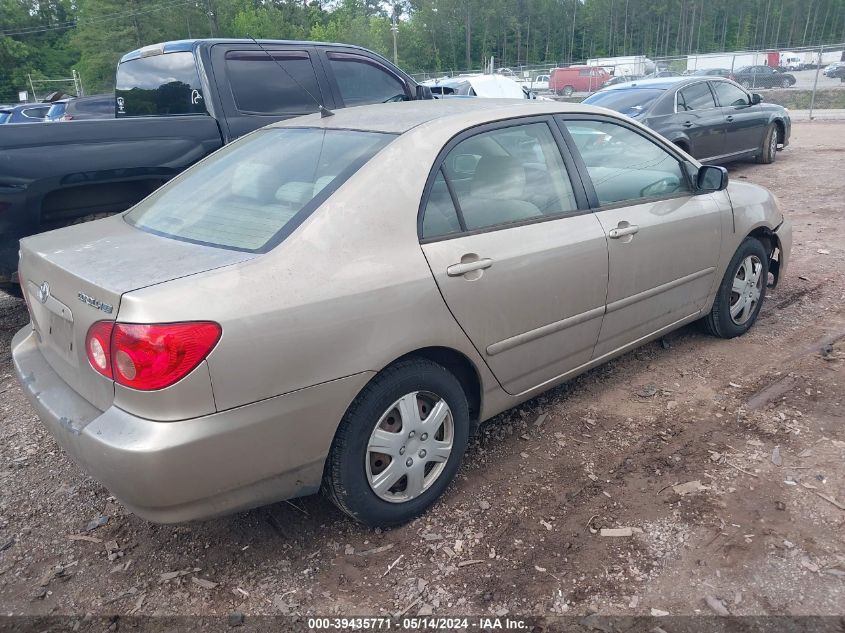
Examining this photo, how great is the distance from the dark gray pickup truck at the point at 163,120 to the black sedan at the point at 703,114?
14.7ft

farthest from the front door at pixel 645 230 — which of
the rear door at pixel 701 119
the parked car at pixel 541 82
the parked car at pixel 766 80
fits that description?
the parked car at pixel 541 82

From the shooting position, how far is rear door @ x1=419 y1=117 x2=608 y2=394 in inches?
114

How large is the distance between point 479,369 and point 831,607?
153 cm

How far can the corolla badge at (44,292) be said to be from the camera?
8.72 ft

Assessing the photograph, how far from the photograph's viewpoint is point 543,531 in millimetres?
2807

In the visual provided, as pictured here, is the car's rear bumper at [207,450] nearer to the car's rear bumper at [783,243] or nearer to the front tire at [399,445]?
the front tire at [399,445]

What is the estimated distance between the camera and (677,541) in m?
2.71

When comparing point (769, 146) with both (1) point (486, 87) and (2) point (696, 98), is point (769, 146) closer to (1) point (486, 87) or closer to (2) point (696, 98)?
(2) point (696, 98)

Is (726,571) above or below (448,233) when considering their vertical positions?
below

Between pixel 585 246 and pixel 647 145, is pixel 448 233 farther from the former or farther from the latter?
pixel 647 145

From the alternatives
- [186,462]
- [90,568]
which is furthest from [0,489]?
[186,462]

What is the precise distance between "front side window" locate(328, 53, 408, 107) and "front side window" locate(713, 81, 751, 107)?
21.4ft

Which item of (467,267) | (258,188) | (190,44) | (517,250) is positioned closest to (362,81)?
(190,44)

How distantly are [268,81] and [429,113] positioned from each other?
10.3 feet
